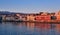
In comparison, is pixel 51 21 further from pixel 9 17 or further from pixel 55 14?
pixel 9 17

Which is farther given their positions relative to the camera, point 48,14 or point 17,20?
point 17,20

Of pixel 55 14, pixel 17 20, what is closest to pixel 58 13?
pixel 55 14

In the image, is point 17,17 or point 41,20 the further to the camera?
point 17,17

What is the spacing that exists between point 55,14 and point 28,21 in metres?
2.73

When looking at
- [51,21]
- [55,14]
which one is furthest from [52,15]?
[51,21]

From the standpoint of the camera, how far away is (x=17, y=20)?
21.5 meters

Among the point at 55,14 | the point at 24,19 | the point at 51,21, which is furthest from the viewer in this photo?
the point at 24,19

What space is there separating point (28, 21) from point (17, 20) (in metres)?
1.75

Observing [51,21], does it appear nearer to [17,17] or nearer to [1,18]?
[17,17]

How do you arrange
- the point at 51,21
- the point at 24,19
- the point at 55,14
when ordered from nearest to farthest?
the point at 51,21
the point at 55,14
the point at 24,19

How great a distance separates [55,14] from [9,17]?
5.38m

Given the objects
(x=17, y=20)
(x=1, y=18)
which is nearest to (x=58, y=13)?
(x=17, y=20)

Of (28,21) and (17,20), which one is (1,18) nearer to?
(17,20)

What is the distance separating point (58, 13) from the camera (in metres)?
19.7
